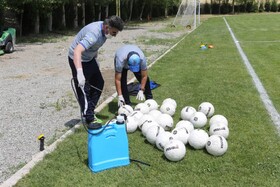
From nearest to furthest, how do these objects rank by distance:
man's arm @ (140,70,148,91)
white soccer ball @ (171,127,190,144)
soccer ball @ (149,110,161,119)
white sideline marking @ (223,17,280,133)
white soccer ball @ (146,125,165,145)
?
white soccer ball @ (171,127,190,144)
white soccer ball @ (146,125,165,145)
soccer ball @ (149,110,161,119)
white sideline marking @ (223,17,280,133)
man's arm @ (140,70,148,91)

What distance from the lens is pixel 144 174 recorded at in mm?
4887

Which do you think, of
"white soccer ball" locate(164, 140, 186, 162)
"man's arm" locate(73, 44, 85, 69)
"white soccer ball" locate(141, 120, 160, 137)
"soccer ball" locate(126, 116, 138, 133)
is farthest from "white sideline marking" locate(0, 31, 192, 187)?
"white soccer ball" locate(164, 140, 186, 162)

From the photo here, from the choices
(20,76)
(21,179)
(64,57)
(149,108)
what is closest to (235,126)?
(149,108)

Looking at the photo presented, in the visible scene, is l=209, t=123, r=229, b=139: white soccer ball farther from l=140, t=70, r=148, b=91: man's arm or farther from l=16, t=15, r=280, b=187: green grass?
l=140, t=70, r=148, b=91: man's arm

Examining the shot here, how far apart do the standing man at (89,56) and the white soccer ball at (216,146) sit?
1783 millimetres

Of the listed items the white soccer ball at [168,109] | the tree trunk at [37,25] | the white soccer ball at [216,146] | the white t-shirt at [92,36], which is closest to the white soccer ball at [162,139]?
the white soccer ball at [216,146]

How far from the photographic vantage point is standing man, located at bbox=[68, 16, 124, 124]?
5395 millimetres

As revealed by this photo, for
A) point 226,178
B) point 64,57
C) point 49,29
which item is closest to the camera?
point 226,178

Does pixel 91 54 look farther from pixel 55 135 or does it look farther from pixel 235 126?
pixel 235 126

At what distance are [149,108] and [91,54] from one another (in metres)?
1.62

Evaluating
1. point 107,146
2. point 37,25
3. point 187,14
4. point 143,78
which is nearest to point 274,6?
point 187,14

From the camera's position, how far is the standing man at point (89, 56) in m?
5.39

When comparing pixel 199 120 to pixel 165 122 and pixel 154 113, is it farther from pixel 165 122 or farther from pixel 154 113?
pixel 154 113

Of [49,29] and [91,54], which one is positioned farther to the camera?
[49,29]
